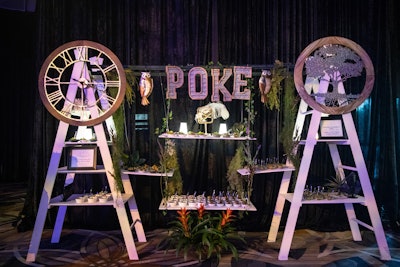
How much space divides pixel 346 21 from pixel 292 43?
78 centimetres

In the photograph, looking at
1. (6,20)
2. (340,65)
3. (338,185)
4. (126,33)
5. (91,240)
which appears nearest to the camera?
(340,65)

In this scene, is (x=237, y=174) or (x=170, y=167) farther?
(x=237, y=174)

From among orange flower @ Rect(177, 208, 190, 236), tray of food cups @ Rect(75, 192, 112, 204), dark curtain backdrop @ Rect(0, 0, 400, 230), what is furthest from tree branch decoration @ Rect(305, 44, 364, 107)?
tray of food cups @ Rect(75, 192, 112, 204)

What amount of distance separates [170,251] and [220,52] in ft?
8.28

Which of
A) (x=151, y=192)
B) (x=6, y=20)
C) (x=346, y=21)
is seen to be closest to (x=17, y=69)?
(x=6, y=20)

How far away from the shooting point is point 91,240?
4043 mm

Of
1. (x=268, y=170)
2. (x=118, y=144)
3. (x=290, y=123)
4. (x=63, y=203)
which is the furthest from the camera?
(x=290, y=123)

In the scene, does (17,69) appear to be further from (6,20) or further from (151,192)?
(151,192)

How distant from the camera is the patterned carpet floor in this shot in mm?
3371

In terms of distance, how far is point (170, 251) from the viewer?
144 inches

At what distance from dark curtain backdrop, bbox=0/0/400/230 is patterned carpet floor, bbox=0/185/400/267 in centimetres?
36

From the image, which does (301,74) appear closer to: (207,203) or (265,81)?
(265,81)

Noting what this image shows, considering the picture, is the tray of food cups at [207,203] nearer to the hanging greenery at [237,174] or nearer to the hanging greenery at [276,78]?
the hanging greenery at [237,174]

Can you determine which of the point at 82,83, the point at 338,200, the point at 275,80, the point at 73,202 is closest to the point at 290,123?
the point at 275,80
